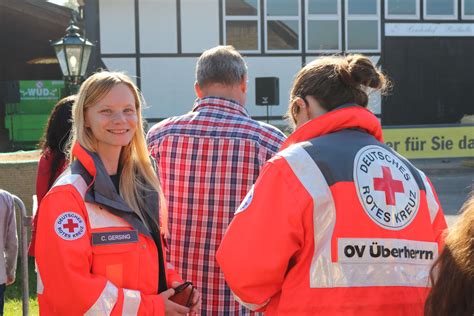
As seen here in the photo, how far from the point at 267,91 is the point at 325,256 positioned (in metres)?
16.6

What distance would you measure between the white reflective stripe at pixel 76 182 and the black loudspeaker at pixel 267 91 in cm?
1605

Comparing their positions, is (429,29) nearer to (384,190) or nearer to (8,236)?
(8,236)

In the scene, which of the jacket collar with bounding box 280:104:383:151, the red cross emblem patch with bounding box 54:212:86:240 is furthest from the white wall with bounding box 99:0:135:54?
the jacket collar with bounding box 280:104:383:151

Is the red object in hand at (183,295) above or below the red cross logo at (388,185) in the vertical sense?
below

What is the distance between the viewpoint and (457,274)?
151 centimetres

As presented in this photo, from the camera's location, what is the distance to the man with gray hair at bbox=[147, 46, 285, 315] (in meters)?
2.99

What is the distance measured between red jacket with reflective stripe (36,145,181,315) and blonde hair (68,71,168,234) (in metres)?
0.10

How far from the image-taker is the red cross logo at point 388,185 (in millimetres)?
2072

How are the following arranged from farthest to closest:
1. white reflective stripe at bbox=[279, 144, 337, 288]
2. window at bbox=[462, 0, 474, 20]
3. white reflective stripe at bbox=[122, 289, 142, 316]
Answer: window at bbox=[462, 0, 474, 20]
white reflective stripe at bbox=[122, 289, 142, 316]
white reflective stripe at bbox=[279, 144, 337, 288]

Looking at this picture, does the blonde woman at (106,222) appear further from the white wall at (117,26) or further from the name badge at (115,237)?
the white wall at (117,26)

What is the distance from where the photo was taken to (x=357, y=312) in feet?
6.57

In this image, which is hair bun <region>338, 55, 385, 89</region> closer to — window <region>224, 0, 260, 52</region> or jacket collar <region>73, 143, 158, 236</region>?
jacket collar <region>73, 143, 158, 236</region>

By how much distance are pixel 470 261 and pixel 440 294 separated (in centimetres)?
11

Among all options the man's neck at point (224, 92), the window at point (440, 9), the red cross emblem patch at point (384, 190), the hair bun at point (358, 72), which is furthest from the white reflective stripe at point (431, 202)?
the window at point (440, 9)
